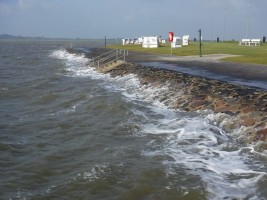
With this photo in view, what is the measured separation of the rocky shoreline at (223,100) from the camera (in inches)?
508

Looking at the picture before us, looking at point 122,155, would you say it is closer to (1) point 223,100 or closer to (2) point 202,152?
(2) point 202,152

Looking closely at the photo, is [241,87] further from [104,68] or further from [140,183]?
[104,68]

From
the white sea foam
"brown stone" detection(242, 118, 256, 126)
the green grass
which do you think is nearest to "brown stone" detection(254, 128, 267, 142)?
"brown stone" detection(242, 118, 256, 126)

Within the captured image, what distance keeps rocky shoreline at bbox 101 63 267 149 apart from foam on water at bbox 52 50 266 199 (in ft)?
1.88

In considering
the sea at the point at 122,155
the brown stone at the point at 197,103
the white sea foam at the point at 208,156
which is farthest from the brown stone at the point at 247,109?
the brown stone at the point at 197,103

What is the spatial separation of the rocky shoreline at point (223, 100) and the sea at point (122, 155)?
1.39 ft

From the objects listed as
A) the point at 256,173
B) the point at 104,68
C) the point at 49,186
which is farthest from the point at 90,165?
the point at 104,68

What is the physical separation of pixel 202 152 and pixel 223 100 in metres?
5.37

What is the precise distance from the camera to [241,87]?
A: 17516 mm

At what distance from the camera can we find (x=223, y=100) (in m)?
16.1

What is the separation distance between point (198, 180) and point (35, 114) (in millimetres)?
10196

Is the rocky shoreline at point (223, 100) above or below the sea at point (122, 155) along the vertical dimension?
above

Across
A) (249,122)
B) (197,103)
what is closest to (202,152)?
(249,122)

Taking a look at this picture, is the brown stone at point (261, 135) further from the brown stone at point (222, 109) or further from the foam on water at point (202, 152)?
the brown stone at point (222, 109)
